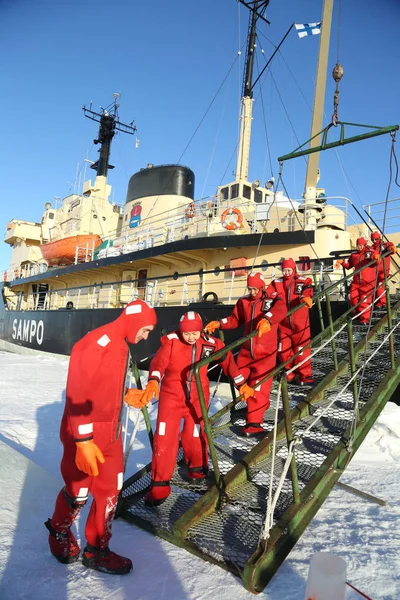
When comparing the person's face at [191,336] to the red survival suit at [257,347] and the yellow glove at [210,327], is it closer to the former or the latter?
the yellow glove at [210,327]

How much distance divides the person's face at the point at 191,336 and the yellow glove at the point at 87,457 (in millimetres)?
1162

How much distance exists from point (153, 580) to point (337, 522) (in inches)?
57.8

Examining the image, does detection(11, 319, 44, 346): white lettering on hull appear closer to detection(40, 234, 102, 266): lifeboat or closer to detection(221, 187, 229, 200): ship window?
detection(40, 234, 102, 266): lifeboat

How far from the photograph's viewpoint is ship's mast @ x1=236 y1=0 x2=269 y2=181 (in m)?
14.1

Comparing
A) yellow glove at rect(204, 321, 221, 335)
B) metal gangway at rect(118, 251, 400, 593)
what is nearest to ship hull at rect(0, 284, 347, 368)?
yellow glove at rect(204, 321, 221, 335)

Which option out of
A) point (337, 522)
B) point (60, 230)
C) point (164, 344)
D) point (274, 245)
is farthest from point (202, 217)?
point (60, 230)

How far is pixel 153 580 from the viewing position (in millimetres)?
2225

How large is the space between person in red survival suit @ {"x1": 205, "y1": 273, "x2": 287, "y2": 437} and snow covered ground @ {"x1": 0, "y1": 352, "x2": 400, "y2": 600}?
0.94 metres

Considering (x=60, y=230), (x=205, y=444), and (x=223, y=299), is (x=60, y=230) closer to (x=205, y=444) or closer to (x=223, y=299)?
(x=223, y=299)

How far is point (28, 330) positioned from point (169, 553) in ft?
48.1

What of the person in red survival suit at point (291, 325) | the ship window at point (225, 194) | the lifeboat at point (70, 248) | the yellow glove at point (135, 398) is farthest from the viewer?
the lifeboat at point (70, 248)

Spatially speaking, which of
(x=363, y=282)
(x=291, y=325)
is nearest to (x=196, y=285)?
(x=363, y=282)

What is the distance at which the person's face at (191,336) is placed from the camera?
Result: 3125mm

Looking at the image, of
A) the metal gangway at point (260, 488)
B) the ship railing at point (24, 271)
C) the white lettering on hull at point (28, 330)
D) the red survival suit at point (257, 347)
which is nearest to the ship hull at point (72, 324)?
the white lettering on hull at point (28, 330)
